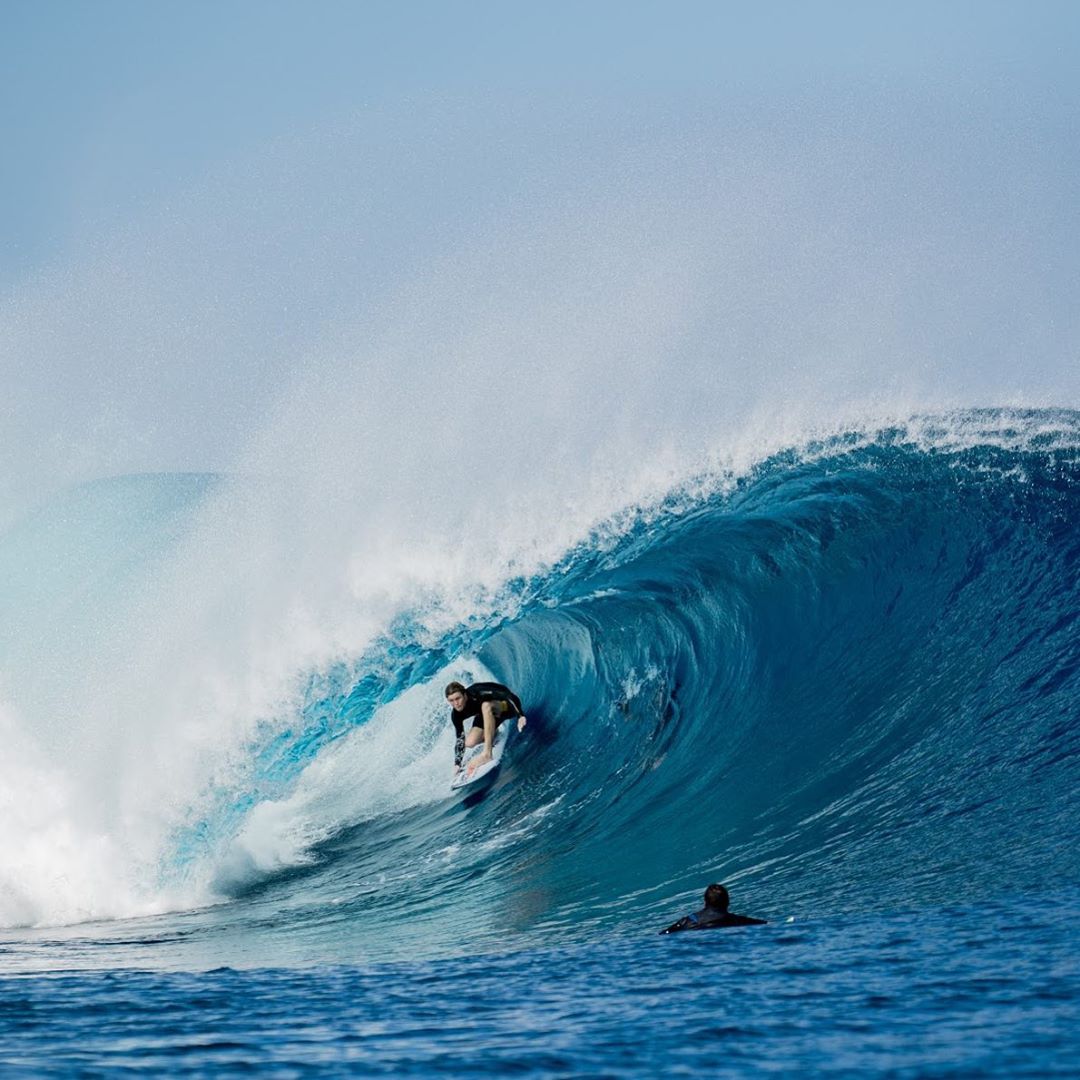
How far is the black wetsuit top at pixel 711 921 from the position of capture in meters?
4.98

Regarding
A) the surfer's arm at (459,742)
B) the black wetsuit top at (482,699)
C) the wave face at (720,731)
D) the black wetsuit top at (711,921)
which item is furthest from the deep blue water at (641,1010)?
the surfer's arm at (459,742)

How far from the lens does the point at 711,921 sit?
5.01 metres

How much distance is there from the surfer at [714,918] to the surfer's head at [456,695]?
4.16 meters

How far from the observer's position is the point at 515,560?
11.6 metres

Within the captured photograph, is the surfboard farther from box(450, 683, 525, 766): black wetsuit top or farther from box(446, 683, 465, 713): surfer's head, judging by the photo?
box(446, 683, 465, 713): surfer's head

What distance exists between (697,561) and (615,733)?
7.32ft

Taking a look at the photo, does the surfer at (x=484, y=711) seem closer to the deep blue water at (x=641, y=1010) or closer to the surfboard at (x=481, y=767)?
the surfboard at (x=481, y=767)

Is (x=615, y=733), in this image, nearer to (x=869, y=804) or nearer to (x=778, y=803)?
(x=778, y=803)

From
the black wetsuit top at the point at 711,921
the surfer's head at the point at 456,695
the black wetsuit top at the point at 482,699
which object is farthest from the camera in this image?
the black wetsuit top at the point at 482,699

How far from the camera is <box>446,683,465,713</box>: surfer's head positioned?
29.9 feet

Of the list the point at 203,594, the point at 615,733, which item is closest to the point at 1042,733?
the point at 615,733

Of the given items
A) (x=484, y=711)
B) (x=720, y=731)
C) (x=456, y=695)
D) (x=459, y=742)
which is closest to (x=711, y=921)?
(x=720, y=731)

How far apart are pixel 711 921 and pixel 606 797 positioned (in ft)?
10.6

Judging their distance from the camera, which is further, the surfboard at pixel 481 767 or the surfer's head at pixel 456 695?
the surfboard at pixel 481 767
